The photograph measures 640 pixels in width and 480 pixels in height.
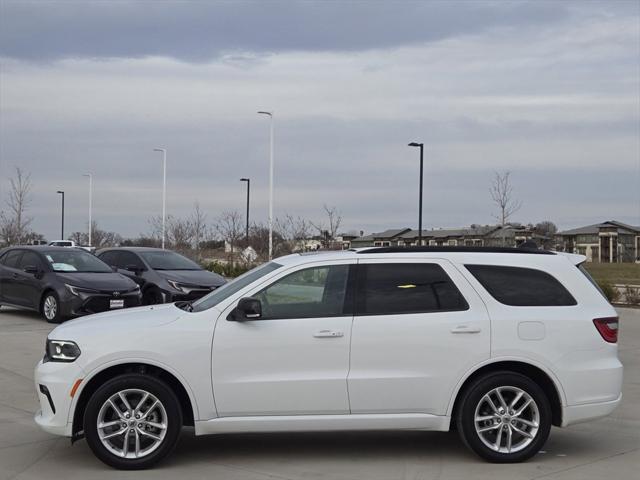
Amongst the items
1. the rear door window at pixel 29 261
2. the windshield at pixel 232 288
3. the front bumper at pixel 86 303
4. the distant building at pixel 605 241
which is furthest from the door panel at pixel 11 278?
the distant building at pixel 605 241

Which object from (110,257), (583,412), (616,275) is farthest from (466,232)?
(583,412)

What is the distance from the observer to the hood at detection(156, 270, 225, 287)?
18.3m

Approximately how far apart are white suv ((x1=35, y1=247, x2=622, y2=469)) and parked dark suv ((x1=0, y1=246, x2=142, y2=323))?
9.81 meters

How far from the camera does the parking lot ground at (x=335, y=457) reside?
243 inches

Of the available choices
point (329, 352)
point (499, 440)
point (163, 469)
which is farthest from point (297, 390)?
point (499, 440)

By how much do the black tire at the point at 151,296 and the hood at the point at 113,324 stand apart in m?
11.7

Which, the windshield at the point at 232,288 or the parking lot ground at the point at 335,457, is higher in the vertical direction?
the windshield at the point at 232,288

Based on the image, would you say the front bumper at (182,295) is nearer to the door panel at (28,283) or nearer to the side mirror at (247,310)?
the door panel at (28,283)

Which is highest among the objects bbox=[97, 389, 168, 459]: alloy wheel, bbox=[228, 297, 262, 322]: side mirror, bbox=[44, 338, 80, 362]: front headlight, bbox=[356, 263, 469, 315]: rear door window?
A: bbox=[356, 263, 469, 315]: rear door window

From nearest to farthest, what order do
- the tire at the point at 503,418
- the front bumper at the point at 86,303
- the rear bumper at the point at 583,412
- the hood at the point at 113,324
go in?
the hood at the point at 113,324, the tire at the point at 503,418, the rear bumper at the point at 583,412, the front bumper at the point at 86,303

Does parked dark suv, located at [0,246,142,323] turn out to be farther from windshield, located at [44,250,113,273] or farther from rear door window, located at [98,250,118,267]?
rear door window, located at [98,250,118,267]

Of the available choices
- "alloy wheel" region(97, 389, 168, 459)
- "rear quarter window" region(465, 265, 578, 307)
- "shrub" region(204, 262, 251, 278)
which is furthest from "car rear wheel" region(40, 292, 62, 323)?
"shrub" region(204, 262, 251, 278)

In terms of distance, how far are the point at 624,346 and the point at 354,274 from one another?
29.3 ft

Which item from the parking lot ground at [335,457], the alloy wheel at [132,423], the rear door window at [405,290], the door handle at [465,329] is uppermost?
the rear door window at [405,290]
